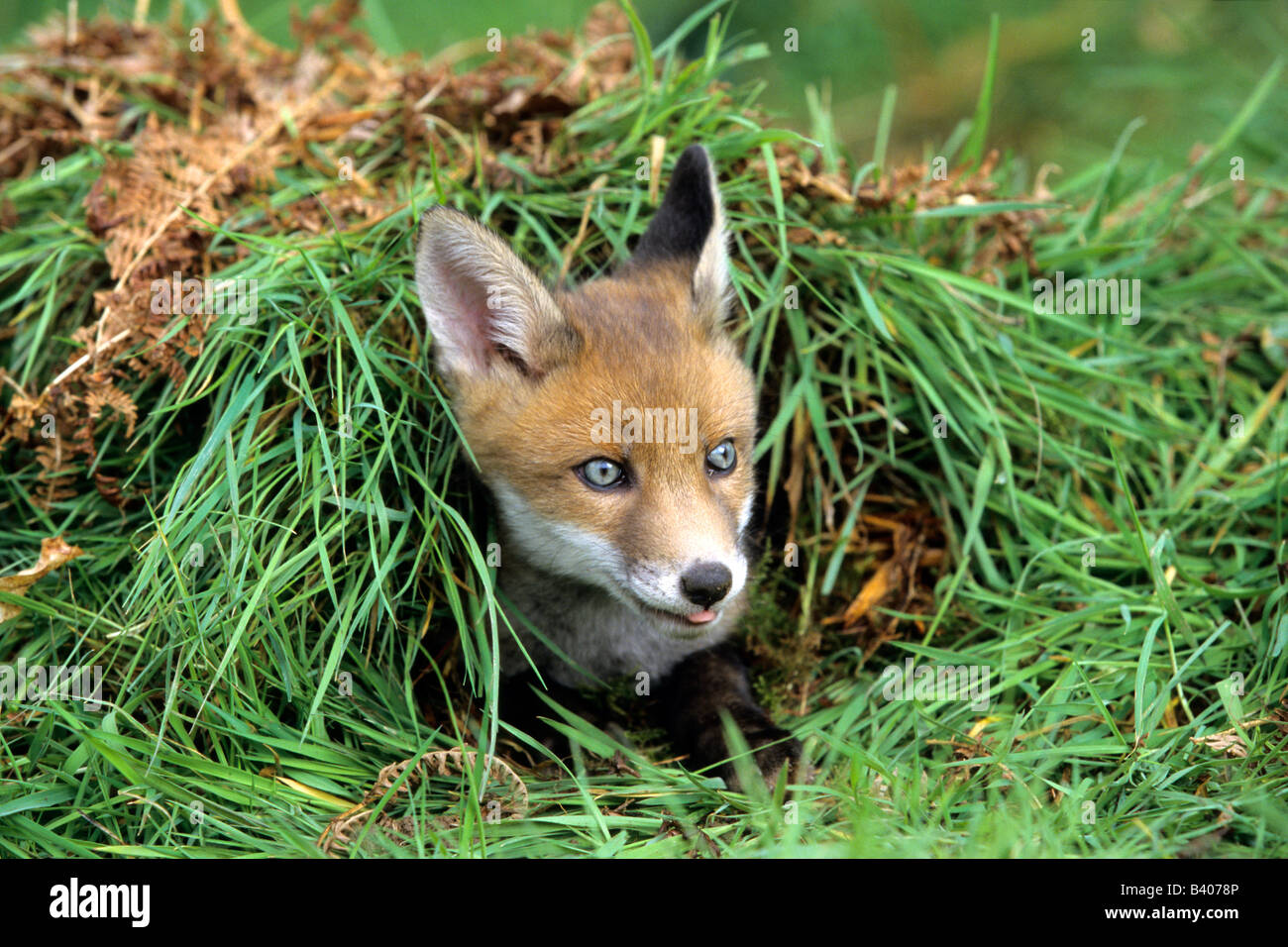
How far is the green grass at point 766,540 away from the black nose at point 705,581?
0.57 m

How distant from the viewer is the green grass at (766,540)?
3.16 m

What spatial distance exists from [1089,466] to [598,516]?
2.22 m

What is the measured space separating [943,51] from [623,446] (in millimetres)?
7162

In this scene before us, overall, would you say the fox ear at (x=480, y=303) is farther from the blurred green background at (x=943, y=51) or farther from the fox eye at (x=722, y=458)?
the blurred green background at (x=943, y=51)

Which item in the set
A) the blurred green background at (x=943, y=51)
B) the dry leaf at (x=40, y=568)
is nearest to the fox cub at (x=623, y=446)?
the dry leaf at (x=40, y=568)

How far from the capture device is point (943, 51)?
9.12 metres

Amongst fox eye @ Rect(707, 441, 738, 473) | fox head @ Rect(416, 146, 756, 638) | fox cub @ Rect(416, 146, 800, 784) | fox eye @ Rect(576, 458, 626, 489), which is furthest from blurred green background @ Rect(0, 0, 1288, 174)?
fox eye @ Rect(576, 458, 626, 489)

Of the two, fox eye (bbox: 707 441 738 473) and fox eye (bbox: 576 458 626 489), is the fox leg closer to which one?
fox eye (bbox: 707 441 738 473)

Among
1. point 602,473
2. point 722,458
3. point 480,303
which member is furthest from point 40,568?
point 722,458

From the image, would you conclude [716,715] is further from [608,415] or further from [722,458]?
→ [608,415]

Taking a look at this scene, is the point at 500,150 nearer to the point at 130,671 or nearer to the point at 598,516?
the point at 598,516

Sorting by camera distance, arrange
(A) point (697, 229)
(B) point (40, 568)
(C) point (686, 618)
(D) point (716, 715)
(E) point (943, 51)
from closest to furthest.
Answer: (C) point (686, 618) → (B) point (40, 568) → (D) point (716, 715) → (A) point (697, 229) → (E) point (943, 51)

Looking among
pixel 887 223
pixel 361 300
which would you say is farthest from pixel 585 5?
pixel 361 300

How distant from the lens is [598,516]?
11.1 ft
